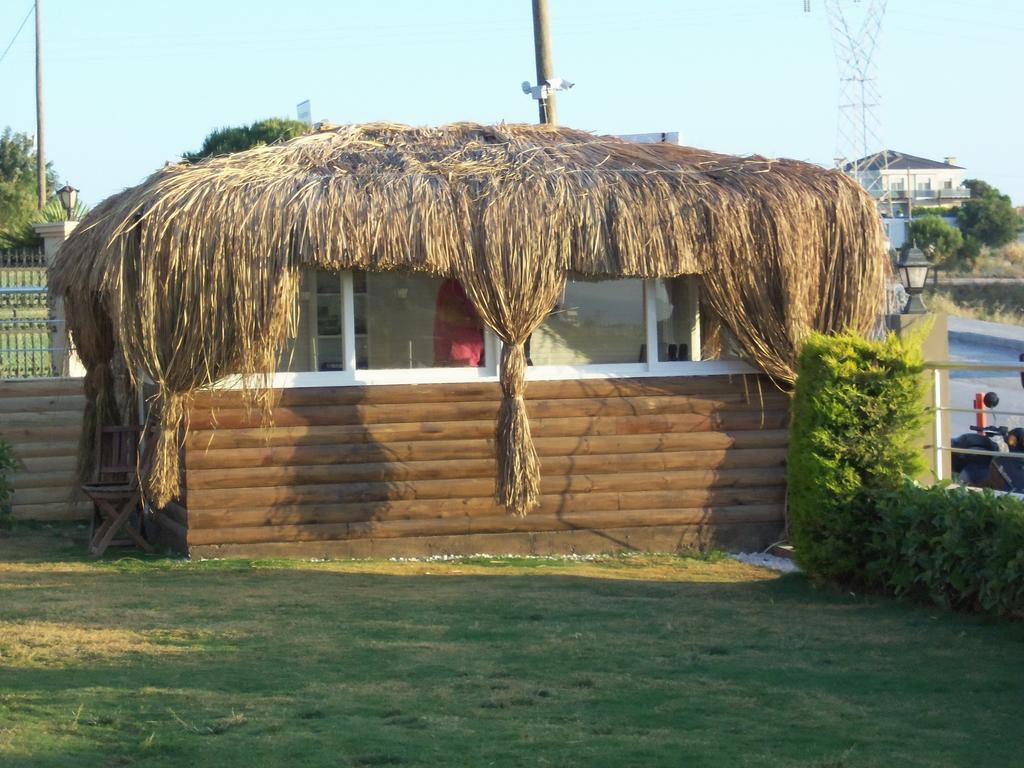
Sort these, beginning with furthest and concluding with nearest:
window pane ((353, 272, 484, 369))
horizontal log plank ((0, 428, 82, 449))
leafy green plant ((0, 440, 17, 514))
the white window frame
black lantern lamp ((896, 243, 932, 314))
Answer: horizontal log plank ((0, 428, 82, 449)) < leafy green plant ((0, 440, 17, 514)) < black lantern lamp ((896, 243, 932, 314)) < window pane ((353, 272, 484, 369)) < the white window frame

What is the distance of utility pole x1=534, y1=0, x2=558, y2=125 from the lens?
51.6 ft

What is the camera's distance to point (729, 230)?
1038 cm

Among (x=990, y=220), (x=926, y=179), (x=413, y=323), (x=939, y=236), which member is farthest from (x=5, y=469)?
(x=926, y=179)

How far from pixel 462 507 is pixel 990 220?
47.0 m

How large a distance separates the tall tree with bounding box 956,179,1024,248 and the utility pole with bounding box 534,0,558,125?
40.4 metres

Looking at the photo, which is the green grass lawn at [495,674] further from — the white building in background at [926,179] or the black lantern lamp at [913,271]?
the white building in background at [926,179]

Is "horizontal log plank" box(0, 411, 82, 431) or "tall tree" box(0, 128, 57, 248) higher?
"tall tree" box(0, 128, 57, 248)

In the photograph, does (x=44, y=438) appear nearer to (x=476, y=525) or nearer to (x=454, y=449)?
(x=454, y=449)

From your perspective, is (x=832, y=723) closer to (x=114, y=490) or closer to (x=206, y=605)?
(x=206, y=605)

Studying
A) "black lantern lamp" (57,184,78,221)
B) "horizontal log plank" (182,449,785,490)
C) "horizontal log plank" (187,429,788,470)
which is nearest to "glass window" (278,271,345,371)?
"horizontal log plank" (187,429,788,470)

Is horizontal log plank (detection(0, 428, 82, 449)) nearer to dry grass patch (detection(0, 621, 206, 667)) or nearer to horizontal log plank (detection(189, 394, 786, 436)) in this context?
horizontal log plank (detection(189, 394, 786, 436))

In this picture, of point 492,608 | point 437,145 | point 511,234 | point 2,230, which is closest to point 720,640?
point 492,608

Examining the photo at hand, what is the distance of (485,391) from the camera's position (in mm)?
10633

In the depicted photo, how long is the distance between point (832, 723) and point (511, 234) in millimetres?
5593
